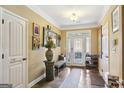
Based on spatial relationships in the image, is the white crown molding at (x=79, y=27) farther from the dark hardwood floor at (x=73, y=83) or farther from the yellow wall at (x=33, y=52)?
the dark hardwood floor at (x=73, y=83)

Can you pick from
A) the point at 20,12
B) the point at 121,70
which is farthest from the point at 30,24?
the point at 121,70

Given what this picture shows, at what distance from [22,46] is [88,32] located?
481 cm

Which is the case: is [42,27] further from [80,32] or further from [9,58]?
[80,32]

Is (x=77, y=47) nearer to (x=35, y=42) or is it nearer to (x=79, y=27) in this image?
(x=79, y=27)

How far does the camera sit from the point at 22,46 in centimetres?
322

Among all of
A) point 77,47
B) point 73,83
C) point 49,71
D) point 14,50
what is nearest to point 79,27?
point 77,47

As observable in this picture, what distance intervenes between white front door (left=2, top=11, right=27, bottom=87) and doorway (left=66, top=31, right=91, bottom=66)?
15.0 feet

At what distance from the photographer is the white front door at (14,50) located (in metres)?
2.59

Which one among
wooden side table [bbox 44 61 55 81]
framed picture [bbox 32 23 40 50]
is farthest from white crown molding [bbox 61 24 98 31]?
wooden side table [bbox 44 61 55 81]

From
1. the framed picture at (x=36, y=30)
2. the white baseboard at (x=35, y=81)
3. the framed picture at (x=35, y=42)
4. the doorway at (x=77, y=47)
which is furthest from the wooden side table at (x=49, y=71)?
the doorway at (x=77, y=47)

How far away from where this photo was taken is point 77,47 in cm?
755

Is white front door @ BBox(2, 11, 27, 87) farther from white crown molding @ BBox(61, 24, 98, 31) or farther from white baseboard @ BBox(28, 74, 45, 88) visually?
white crown molding @ BBox(61, 24, 98, 31)

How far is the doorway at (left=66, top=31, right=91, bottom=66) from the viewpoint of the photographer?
24.1 ft

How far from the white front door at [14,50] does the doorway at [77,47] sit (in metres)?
4.56
